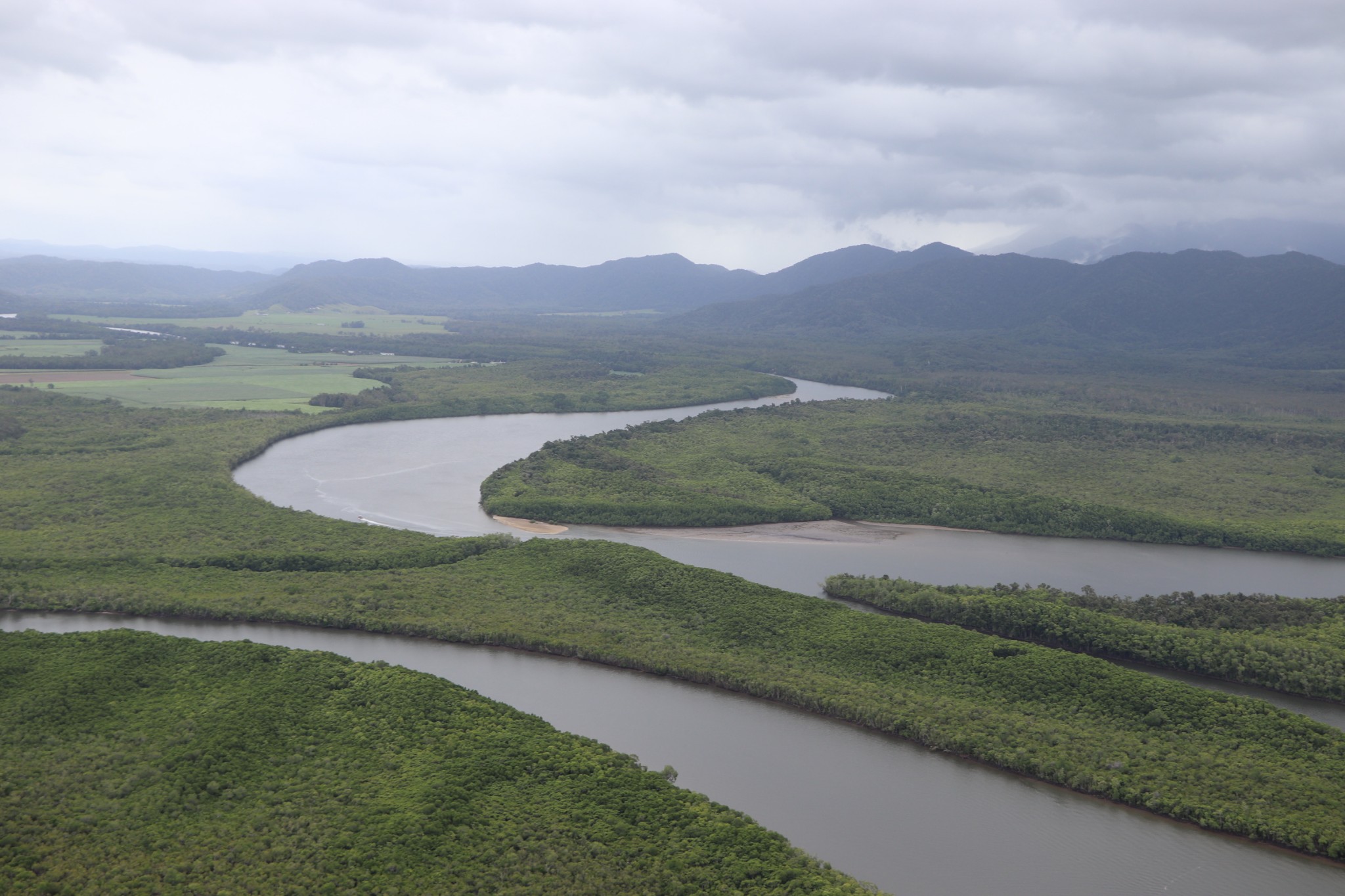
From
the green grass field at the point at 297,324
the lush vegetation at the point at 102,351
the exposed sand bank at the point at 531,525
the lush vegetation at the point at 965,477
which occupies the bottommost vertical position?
the exposed sand bank at the point at 531,525

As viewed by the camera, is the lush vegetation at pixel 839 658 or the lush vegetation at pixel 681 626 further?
the lush vegetation at pixel 681 626

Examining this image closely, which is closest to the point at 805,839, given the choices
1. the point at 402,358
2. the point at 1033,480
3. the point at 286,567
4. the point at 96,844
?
the point at 96,844

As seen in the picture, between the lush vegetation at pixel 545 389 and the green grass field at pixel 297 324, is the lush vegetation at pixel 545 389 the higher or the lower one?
the lower one

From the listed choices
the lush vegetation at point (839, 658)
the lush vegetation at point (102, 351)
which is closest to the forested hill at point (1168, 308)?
the lush vegetation at point (102, 351)

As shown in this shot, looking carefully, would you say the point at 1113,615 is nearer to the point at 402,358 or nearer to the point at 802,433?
the point at 802,433

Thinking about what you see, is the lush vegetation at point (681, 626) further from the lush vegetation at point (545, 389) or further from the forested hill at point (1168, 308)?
the forested hill at point (1168, 308)

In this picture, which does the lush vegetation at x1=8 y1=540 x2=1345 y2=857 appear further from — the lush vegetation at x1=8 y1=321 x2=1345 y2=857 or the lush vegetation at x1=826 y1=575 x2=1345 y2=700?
the lush vegetation at x1=826 y1=575 x2=1345 y2=700

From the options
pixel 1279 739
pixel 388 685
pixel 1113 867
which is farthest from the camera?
pixel 388 685

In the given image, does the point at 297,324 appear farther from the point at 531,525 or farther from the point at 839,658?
the point at 839,658
